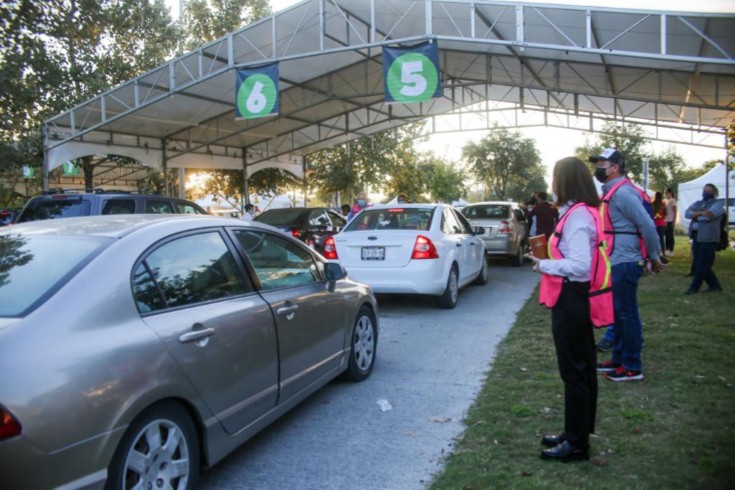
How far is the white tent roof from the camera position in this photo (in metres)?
12.5

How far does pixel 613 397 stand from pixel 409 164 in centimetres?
2721

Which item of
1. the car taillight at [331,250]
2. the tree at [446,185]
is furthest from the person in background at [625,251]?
the tree at [446,185]

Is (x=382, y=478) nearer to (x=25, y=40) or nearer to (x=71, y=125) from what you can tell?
(x=25, y=40)

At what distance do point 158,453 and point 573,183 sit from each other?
9.28 ft

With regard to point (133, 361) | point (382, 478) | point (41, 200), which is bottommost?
point (382, 478)

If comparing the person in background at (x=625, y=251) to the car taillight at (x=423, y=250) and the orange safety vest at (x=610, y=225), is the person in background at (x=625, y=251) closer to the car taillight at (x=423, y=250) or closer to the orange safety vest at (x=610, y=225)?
the orange safety vest at (x=610, y=225)

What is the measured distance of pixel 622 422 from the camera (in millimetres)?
4238

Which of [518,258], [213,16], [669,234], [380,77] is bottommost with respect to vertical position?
[518,258]

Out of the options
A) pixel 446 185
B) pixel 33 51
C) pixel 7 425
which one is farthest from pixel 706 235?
pixel 446 185

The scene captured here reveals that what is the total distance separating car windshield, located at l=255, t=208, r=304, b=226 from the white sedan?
222 inches

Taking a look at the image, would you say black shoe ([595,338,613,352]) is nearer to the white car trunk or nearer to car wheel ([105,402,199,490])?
the white car trunk

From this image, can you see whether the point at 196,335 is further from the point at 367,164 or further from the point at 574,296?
the point at 367,164

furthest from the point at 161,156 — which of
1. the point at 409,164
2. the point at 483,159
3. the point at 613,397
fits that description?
the point at 483,159

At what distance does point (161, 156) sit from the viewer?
66.6ft
